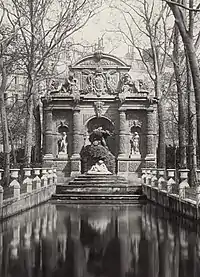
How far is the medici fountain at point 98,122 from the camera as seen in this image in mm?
34406

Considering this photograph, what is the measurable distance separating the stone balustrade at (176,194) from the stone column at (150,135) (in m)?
6.61

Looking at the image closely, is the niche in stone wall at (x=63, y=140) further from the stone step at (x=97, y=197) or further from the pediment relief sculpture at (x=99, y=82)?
the stone step at (x=97, y=197)

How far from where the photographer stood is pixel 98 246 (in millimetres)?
11688

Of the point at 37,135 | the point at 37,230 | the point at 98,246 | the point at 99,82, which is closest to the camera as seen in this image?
the point at 98,246

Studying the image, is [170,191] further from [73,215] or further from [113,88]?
[113,88]

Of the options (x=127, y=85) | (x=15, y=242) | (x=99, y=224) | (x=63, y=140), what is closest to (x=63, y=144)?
(x=63, y=140)

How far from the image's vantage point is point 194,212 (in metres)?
16.3

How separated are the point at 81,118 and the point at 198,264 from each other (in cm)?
2625

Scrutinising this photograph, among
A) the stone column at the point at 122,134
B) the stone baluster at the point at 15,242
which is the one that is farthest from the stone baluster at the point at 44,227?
the stone column at the point at 122,134

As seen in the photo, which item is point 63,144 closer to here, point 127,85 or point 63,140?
point 63,140

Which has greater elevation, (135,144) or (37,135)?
(37,135)

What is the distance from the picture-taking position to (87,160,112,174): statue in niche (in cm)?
3159

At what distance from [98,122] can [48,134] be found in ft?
11.6

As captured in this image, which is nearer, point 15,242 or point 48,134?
point 15,242
